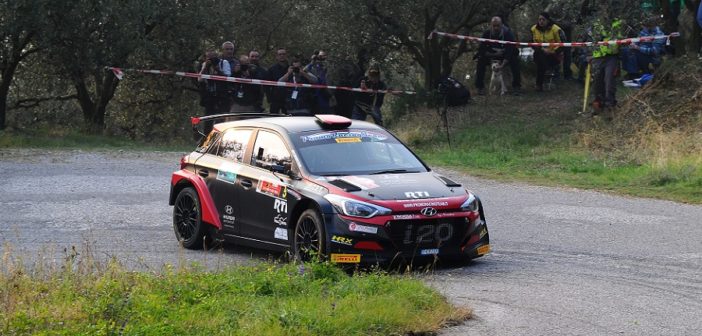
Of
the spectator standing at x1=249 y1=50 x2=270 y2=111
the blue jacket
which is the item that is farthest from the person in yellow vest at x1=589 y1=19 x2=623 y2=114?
the spectator standing at x1=249 y1=50 x2=270 y2=111

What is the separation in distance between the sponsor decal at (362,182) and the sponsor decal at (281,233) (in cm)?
76

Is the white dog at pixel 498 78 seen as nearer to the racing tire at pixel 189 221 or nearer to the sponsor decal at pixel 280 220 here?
the racing tire at pixel 189 221

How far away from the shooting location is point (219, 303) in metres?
8.55

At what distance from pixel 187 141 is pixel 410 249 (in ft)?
67.3

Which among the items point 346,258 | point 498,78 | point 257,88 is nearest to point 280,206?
point 346,258

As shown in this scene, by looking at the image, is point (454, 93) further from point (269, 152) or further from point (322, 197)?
point (322, 197)

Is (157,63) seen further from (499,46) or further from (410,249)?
(410,249)

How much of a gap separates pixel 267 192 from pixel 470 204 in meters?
2.04

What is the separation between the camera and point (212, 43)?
31.2 metres

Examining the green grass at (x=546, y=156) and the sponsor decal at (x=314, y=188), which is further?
the green grass at (x=546, y=156)

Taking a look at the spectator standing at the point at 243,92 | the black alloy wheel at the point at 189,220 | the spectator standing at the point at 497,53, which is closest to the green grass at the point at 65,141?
the spectator standing at the point at 243,92

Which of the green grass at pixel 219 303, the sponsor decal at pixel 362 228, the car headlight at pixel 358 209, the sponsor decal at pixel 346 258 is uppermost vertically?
the car headlight at pixel 358 209

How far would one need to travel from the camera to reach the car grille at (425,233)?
10.7m

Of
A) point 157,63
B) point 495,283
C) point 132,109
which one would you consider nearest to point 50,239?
point 495,283
